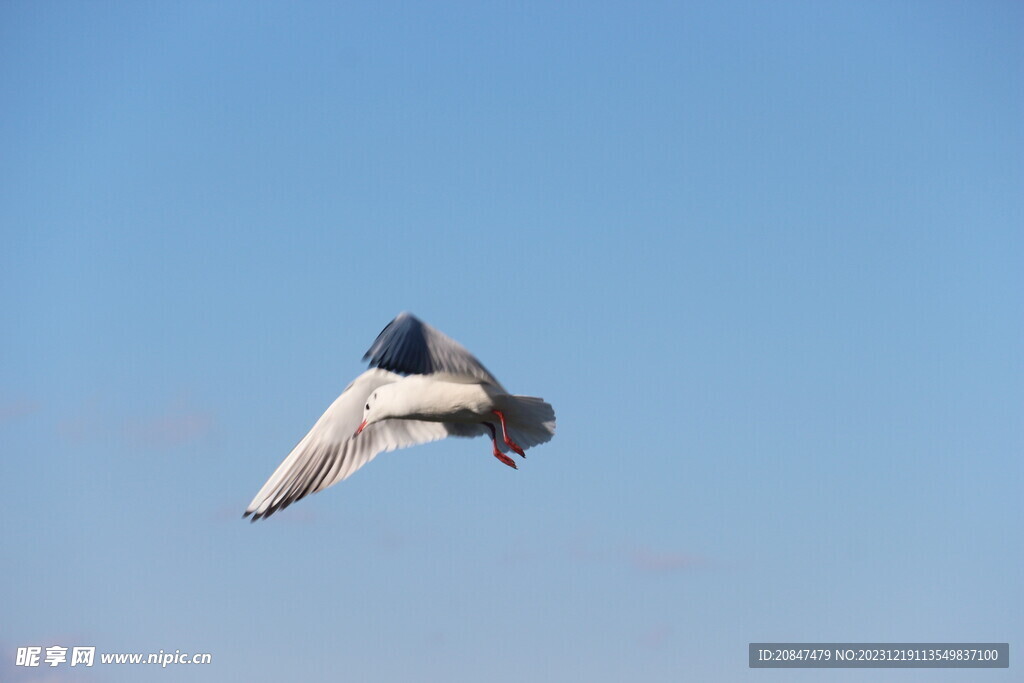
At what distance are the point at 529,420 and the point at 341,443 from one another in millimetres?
1821

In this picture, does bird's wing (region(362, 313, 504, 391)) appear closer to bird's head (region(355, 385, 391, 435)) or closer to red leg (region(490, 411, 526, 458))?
red leg (region(490, 411, 526, 458))

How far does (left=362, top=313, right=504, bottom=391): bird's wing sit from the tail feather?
2.49 feet

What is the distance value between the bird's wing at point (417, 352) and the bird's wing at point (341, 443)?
1.92m

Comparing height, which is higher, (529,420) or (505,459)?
(529,420)

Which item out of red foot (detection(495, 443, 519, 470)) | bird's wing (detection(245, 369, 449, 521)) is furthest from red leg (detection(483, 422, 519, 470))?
bird's wing (detection(245, 369, 449, 521))

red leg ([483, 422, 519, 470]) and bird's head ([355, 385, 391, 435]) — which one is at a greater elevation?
bird's head ([355, 385, 391, 435])

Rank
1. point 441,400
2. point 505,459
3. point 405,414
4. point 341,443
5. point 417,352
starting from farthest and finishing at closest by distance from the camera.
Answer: point 341,443 → point 405,414 → point 505,459 → point 441,400 → point 417,352

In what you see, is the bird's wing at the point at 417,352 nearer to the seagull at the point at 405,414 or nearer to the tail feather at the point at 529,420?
the seagull at the point at 405,414

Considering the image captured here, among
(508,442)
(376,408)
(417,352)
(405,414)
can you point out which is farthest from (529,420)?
(417,352)

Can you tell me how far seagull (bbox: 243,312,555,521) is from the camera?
7.41 meters

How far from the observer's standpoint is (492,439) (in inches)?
340

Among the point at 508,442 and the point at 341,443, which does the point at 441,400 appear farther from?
the point at 341,443

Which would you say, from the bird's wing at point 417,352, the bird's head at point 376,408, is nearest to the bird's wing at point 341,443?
the bird's head at point 376,408

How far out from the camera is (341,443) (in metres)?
9.48
